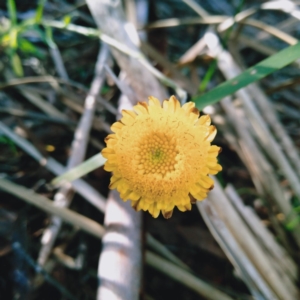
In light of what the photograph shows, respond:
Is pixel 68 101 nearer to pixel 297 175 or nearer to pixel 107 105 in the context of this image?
pixel 107 105

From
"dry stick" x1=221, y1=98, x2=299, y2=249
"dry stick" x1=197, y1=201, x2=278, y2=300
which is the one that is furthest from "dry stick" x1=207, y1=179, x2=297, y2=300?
"dry stick" x1=221, y1=98, x2=299, y2=249

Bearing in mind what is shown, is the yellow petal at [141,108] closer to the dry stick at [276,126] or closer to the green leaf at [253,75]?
the green leaf at [253,75]

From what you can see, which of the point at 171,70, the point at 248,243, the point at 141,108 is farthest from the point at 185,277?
the point at 171,70

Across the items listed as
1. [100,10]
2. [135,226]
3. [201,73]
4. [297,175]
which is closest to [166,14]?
[201,73]

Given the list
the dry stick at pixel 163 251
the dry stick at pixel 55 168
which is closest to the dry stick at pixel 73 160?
the dry stick at pixel 55 168

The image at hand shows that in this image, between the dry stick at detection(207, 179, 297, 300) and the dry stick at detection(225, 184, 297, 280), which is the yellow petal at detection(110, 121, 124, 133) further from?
the dry stick at detection(225, 184, 297, 280)
